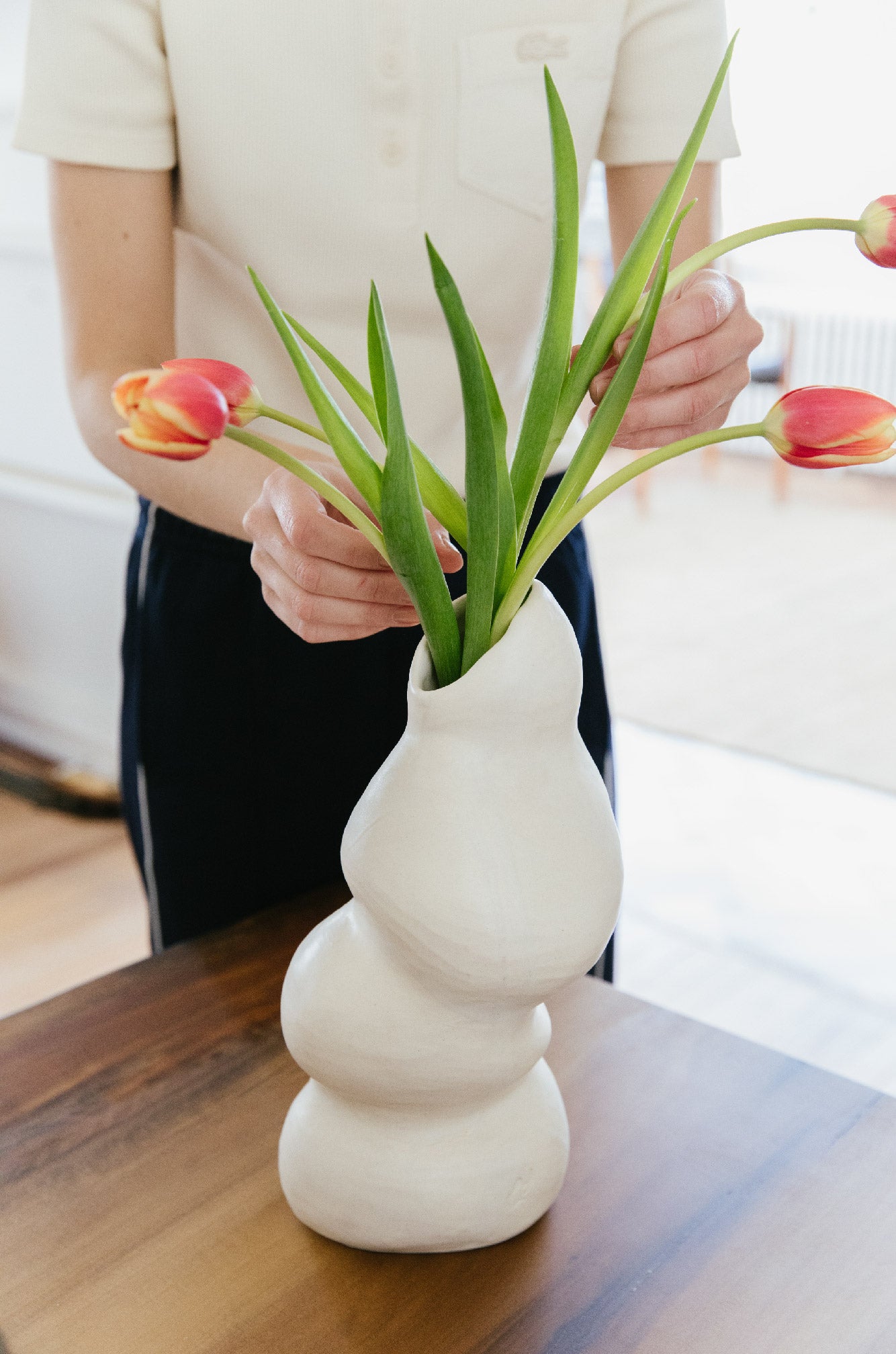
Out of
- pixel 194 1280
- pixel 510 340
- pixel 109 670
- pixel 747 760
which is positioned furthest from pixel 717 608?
pixel 194 1280

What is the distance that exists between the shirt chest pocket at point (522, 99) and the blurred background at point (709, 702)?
941 millimetres

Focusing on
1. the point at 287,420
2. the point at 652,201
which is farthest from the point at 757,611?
the point at 287,420

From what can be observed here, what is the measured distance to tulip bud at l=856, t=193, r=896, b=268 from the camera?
52 centimetres

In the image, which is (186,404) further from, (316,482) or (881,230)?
(881,230)

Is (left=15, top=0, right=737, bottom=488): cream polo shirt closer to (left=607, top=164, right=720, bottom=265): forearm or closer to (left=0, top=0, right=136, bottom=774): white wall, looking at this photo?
(left=607, top=164, right=720, bottom=265): forearm

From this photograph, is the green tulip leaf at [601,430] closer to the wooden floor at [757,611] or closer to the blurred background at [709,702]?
the blurred background at [709,702]

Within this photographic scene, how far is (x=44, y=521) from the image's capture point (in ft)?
7.77

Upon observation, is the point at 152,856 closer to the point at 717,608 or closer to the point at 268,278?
the point at 268,278

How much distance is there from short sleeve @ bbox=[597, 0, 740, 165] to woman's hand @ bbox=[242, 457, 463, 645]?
1.47ft

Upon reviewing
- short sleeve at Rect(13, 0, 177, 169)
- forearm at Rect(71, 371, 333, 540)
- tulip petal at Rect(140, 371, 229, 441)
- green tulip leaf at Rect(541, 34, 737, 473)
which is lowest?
forearm at Rect(71, 371, 333, 540)

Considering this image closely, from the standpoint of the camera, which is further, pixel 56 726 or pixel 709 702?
pixel 709 702

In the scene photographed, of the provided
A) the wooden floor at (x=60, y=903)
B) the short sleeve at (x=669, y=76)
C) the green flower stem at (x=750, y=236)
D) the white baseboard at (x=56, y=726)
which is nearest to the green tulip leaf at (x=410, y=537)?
the green flower stem at (x=750, y=236)

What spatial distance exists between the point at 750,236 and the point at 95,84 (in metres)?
0.53

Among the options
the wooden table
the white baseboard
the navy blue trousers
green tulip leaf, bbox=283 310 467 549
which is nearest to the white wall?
the white baseboard
